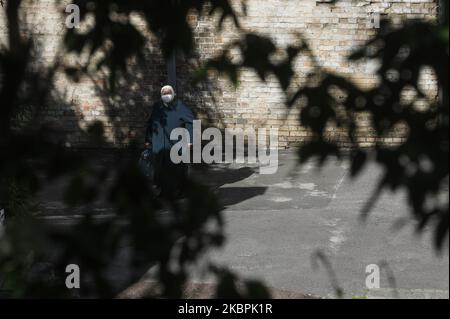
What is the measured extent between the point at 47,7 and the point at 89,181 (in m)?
11.4

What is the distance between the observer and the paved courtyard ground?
7750 mm

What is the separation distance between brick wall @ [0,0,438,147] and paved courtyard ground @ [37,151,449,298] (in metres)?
1.55

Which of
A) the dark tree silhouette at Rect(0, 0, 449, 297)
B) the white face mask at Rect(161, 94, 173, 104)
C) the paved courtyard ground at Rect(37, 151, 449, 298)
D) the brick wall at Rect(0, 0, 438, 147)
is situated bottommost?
the paved courtyard ground at Rect(37, 151, 449, 298)

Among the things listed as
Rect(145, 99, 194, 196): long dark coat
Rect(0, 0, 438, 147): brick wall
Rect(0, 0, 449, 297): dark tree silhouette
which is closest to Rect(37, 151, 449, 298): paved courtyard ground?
Rect(145, 99, 194, 196): long dark coat

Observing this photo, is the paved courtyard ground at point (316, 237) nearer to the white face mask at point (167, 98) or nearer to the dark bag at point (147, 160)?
the dark bag at point (147, 160)

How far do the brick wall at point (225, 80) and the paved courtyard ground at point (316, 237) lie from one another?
1554 millimetres

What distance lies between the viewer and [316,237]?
9.29 m

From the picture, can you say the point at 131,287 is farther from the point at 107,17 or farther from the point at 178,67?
the point at 178,67

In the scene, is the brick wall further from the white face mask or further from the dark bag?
the dark bag

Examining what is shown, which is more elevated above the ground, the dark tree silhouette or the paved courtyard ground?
the dark tree silhouette

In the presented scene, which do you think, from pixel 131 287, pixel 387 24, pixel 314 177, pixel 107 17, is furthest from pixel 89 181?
pixel 314 177

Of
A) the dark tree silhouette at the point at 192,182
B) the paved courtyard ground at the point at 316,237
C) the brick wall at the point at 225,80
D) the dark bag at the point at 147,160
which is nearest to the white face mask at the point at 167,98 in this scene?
the dark bag at the point at 147,160

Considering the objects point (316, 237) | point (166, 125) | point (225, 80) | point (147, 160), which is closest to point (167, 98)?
point (166, 125)

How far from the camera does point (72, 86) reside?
46.1ft
